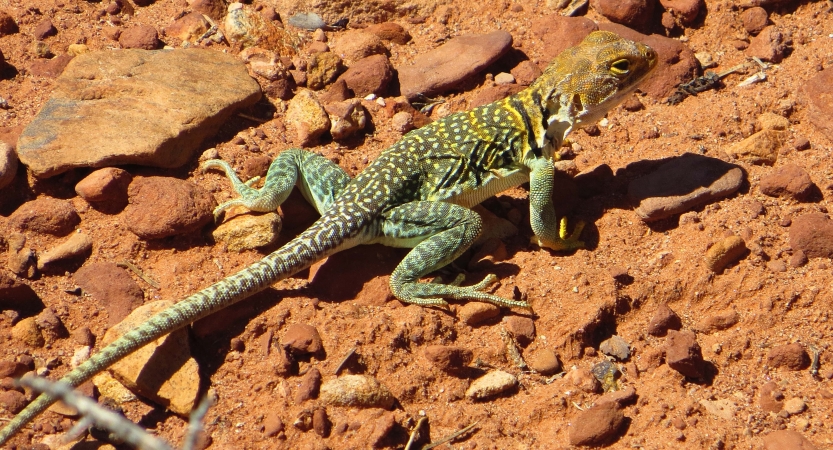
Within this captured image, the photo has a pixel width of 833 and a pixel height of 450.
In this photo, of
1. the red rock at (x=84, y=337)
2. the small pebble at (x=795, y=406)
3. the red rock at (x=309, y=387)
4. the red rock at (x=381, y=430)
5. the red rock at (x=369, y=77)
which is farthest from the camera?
the red rock at (x=369, y=77)

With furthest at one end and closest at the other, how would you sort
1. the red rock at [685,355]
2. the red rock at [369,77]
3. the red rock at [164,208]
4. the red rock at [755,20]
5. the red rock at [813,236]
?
the red rock at [755,20] → the red rock at [369,77] → the red rock at [164,208] → the red rock at [813,236] → the red rock at [685,355]

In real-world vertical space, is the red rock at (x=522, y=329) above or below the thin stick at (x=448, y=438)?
above

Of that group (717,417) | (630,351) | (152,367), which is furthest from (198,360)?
(717,417)

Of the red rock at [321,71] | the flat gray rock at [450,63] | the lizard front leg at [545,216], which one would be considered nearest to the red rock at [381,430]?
the lizard front leg at [545,216]

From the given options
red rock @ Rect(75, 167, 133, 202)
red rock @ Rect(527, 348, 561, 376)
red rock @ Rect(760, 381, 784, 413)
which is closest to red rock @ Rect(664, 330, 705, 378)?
red rock @ Rect(760, 381, 784, 413)

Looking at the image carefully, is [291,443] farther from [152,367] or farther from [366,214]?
[366,214]

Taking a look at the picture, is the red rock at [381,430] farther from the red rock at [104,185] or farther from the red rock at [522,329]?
the red rock at [104,185]

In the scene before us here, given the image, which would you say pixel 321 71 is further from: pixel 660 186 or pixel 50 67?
pixel 660 186

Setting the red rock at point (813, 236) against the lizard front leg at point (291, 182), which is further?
the lizard front leg at point (291, 182)
